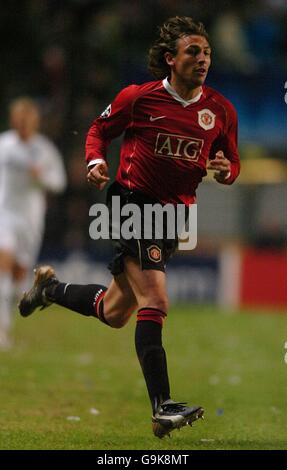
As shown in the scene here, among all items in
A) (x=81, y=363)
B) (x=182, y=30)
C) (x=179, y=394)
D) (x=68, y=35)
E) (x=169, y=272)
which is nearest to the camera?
(x=182, y=30)

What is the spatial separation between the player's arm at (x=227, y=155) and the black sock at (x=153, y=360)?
95cm

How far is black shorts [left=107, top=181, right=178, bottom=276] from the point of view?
6.63 meters

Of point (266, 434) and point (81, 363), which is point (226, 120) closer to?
point (266, 434)

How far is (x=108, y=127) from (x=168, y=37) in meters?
0.62

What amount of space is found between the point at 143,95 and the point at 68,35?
12208mm

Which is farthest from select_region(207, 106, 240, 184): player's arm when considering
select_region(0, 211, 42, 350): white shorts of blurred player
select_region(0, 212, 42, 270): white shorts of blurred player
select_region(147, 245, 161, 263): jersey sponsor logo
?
select_region(0, 212, 42, 270): white shorts of blurred player

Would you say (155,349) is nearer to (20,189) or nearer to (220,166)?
(220,166)

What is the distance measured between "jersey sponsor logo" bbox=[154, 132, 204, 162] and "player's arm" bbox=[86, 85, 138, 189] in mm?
246

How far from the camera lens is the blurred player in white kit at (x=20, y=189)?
12.1 meters

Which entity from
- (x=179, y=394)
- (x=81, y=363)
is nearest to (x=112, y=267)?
(x=179, y=394)

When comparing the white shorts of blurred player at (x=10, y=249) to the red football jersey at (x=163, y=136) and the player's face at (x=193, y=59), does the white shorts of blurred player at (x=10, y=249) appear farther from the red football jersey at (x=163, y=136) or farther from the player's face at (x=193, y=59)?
the player's face at (x=193, y=59)

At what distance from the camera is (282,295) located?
1745cm

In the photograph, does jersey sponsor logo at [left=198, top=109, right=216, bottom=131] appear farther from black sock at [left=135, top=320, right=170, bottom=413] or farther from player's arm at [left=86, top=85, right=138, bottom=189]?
black sock at [left=135, top=320, right=170, bottom=413]

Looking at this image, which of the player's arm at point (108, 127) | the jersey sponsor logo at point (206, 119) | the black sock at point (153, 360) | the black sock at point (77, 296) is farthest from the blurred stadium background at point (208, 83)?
the black sock at point (153, 360)
